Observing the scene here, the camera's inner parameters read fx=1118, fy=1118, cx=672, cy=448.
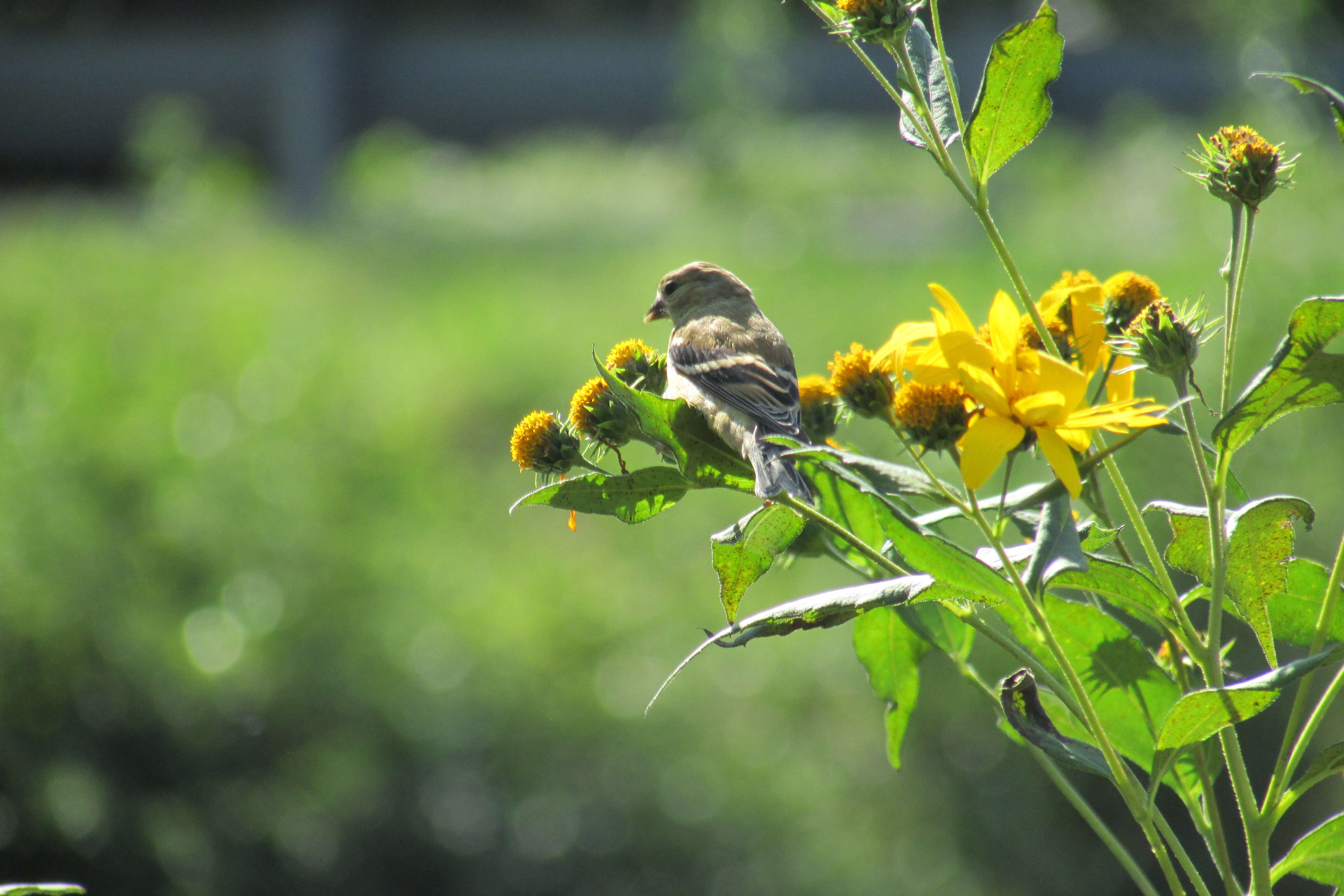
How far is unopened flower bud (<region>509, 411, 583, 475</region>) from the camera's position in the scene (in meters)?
0.82

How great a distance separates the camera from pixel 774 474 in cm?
72

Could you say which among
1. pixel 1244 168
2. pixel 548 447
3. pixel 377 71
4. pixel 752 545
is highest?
pixel 377 71

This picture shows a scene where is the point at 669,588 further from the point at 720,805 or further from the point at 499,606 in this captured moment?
the point at 720,805

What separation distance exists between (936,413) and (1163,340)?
14cm

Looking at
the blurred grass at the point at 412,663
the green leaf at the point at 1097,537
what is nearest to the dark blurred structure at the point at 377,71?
the blurred grass at the point at 412,663

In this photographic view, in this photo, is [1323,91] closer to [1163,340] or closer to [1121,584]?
[1163,340]

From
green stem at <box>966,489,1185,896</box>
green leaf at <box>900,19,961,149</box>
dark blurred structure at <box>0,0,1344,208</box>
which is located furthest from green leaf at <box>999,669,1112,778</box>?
dark blurred structure at <box>0,0,1344,208</box>

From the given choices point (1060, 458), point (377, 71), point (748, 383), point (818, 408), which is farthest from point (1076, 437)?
point (377, 71)

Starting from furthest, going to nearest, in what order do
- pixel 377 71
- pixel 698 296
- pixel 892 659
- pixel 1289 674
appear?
pixel 377 71, pixel 698 296, pixel 892 659, pixel 1289 674

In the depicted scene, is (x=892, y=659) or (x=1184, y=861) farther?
(x=892, y=659)

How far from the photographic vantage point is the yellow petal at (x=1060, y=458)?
0.62m

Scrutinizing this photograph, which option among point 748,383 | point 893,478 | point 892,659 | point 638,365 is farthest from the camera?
point 748,383

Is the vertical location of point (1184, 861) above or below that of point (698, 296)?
below

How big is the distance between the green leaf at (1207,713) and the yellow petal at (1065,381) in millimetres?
166
